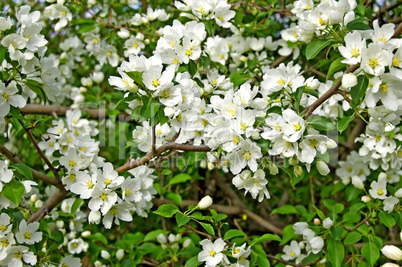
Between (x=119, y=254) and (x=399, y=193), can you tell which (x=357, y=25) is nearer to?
(x=399, y=193)

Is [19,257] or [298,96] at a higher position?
[298,96]

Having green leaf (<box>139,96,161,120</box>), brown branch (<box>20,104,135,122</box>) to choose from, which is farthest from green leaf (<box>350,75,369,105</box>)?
brown branch (<box>20,104,135,122</box>)

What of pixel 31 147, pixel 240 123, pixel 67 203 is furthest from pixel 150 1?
pixel 240 123

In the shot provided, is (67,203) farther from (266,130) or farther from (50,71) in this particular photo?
(266,130)

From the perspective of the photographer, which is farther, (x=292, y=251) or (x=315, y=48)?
(x=292, y=251)

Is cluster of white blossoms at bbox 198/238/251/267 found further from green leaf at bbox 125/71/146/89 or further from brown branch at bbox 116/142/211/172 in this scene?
green leaf at bbox 125/71/146/89

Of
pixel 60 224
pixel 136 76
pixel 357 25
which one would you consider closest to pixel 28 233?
pixel 60 224
